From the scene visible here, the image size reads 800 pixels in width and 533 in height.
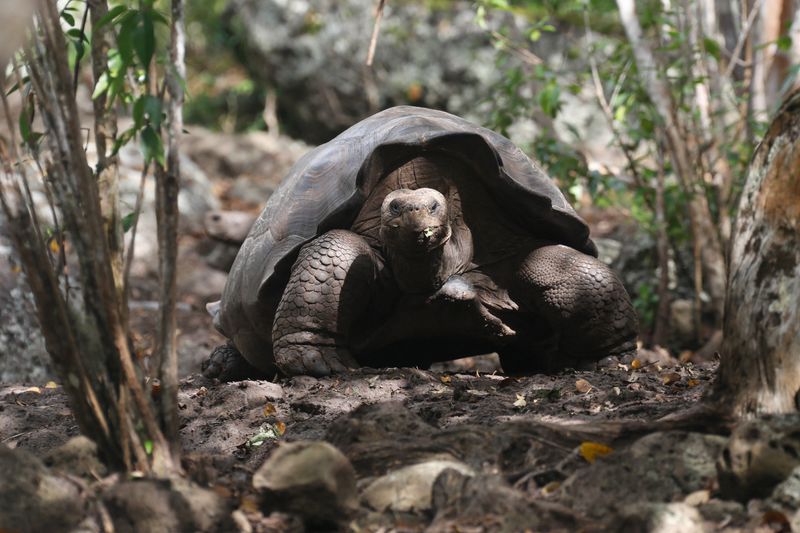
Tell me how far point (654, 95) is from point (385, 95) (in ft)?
20.7

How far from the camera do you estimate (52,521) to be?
90.2 inches

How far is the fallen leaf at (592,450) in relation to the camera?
266 centimetres

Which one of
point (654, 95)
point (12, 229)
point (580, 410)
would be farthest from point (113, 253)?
point (654, 95)

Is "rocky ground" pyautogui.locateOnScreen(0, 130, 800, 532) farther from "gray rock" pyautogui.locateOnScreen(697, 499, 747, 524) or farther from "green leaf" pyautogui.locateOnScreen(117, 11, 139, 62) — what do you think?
"green leaf" pyautogui.locateOnScreen(117, 11, 139, 62)

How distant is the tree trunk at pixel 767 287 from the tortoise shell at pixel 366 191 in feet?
5.51

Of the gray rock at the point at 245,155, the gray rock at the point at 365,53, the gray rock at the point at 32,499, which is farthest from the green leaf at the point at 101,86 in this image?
the gray rock at the point at 365,53

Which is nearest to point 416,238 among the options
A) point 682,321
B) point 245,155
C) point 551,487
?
point 551,487

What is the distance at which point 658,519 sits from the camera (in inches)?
84.0

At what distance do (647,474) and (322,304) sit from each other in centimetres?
202

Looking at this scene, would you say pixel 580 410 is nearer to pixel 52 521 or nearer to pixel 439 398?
pixel 439 398

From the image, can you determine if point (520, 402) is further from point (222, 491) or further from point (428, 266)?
point (222, 491)

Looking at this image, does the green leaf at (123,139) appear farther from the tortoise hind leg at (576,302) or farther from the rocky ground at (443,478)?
the tortoise hind leg at (576,302)

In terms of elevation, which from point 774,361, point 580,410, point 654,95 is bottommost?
point 580,410

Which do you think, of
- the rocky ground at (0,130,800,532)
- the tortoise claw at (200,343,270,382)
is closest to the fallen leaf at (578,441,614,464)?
the rocky ground at (0,130,800,532)
